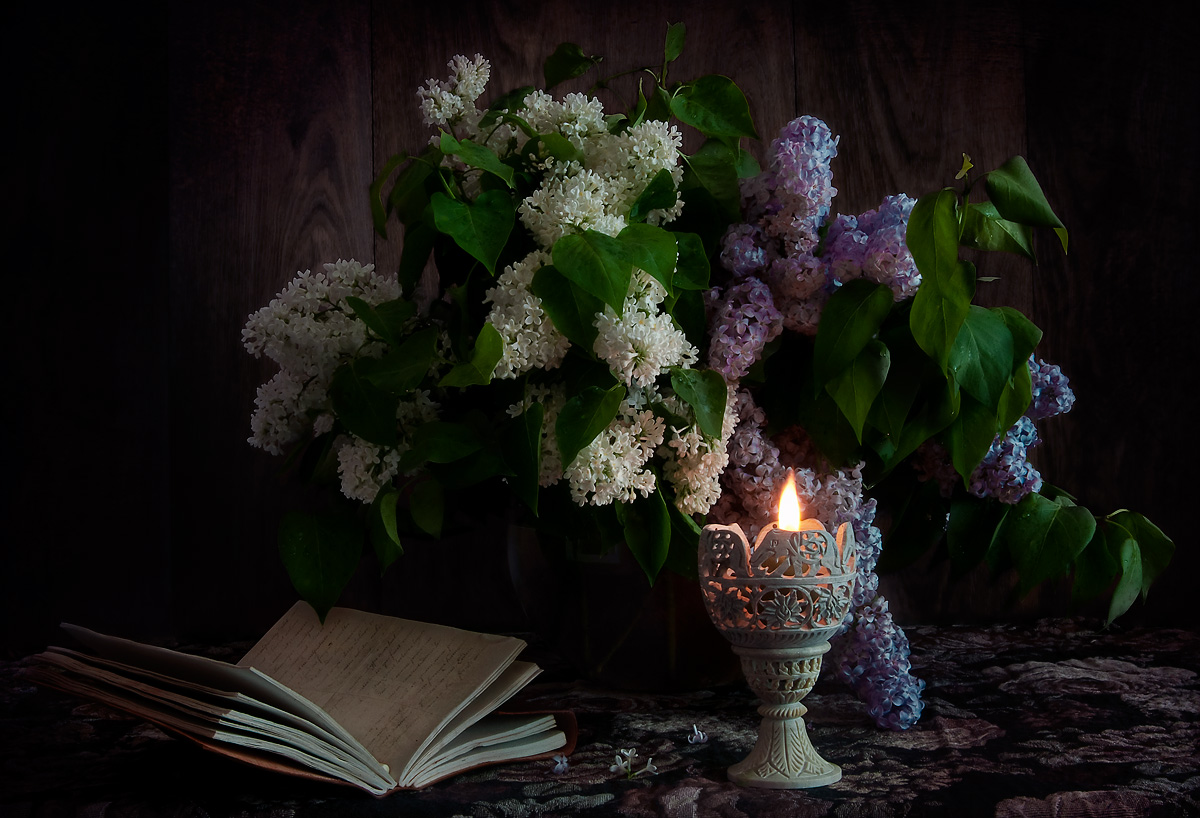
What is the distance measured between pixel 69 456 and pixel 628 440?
0.65m

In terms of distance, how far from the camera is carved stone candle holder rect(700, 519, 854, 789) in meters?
0.50

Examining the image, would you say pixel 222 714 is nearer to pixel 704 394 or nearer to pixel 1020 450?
pixel 704 394

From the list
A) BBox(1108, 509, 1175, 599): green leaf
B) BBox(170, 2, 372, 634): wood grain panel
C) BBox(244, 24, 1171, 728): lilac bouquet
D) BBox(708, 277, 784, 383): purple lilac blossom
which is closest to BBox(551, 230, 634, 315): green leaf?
BBox(244, 24, 1171, 728): lilac bouquet

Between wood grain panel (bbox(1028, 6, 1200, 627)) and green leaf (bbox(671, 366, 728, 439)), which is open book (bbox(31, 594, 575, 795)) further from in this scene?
wood grain panel (bbox(1028, 6, 1200, 627))

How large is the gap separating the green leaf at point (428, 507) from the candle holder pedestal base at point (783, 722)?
0.70 ft

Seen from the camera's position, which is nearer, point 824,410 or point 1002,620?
point 824,410

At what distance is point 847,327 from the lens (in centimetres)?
59

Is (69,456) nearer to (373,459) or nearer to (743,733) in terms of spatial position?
(373,459)

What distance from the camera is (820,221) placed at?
633 mm

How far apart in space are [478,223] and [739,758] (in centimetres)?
34

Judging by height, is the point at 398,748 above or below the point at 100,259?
below

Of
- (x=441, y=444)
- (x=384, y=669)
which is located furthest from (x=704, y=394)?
(x=384, y=669)

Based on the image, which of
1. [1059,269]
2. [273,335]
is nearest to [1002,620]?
[1059,269]

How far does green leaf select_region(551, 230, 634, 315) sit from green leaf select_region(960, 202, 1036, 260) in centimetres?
22
